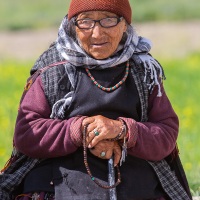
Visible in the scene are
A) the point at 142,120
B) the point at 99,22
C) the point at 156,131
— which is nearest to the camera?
the point at 99,22

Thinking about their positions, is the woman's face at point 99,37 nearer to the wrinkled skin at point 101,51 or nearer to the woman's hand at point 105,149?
the wrinkled skin at point 101,51

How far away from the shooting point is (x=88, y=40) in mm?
4824

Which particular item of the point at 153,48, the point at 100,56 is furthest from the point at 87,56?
the point at 153,48

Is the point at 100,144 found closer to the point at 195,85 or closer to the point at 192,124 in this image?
the point at 192,124

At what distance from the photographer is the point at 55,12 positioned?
87.4ft

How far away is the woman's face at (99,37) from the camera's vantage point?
4.79 meters

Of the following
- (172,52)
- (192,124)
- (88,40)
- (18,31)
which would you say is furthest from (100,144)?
(18,31)

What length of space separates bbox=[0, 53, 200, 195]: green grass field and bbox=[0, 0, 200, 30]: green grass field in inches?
284

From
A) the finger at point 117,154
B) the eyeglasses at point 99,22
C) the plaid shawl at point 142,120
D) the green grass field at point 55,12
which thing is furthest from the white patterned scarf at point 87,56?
the green grass field at point 55,12

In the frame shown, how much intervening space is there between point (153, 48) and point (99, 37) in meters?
15.0

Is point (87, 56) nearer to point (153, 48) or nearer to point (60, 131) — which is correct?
point (60, 131)

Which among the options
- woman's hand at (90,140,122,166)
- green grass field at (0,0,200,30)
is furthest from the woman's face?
green grass field at (0,0,200,30)

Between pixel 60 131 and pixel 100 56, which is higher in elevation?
pixel 100 56

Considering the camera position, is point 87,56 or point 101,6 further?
point 87,56
